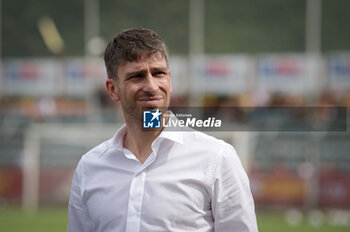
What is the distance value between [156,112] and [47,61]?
58.4 feet

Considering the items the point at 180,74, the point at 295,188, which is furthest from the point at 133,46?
the point at 180,74

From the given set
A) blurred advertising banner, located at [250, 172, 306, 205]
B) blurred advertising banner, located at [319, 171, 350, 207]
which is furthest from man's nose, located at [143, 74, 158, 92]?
blurred advertising banner, located at [319, 171, 350, 207]

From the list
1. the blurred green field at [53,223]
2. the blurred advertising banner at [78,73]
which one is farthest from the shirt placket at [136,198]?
the blurred advertising banner at [78,73]

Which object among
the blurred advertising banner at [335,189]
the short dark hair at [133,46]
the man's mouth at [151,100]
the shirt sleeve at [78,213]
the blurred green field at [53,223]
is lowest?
the blurred green field at [53,223]

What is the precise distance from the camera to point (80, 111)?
57.2ft

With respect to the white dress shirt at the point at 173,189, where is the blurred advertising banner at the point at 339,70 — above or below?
above

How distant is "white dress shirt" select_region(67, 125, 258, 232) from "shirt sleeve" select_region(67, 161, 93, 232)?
4 centimetres

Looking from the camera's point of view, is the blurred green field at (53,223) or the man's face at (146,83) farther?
the blurred green field at (53,223)

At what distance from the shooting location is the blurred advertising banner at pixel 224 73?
18234 millimetres

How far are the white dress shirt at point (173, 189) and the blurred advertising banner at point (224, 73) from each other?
15.6 meters

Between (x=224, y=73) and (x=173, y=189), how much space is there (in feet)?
53.1

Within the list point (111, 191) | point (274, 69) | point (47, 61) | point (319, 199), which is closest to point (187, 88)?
point (274, 69)

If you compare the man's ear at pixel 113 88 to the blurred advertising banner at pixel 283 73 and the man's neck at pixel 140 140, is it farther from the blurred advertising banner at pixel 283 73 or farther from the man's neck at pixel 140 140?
the blurred advertising banner at pixel 283 73

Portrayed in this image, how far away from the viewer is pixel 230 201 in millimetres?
2305
